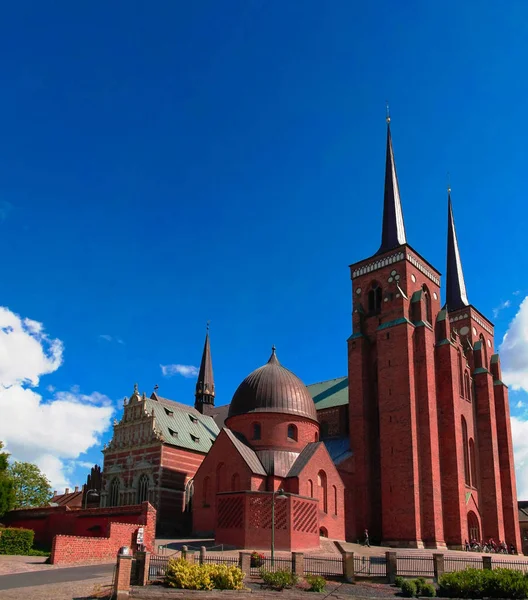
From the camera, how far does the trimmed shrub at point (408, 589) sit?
75.7 feet

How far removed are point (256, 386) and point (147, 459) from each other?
43.7 feet

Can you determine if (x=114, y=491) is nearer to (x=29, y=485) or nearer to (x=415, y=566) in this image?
(x=29, y=485)

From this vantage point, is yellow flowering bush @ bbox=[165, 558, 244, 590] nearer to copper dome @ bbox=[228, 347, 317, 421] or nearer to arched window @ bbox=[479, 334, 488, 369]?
copper dome @ bbox=[228, 347, 317, 421]

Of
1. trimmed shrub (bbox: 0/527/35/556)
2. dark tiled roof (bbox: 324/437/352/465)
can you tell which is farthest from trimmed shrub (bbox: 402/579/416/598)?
dark tiled roof (bbox: 324/437/352/465)

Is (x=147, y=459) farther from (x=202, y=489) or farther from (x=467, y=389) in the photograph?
(x=467, y=389)

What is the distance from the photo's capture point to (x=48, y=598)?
2017cm

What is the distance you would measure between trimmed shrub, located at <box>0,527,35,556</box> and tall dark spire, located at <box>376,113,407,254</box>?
126ft

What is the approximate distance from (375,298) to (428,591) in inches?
1468

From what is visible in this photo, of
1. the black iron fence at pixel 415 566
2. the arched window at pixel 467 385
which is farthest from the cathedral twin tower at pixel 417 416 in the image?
the black iron fence at pixel 415 566

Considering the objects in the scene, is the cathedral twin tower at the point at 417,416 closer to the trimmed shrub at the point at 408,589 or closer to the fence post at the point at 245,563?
the fence post at the point at 245,563

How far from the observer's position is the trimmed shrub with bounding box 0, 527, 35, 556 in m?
38.0

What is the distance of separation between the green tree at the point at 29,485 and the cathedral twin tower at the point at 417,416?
4278cm

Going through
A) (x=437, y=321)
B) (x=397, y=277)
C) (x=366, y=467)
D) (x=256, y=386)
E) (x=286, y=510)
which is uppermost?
(x=397, y=277)

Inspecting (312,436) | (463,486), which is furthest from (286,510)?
(463,486)
